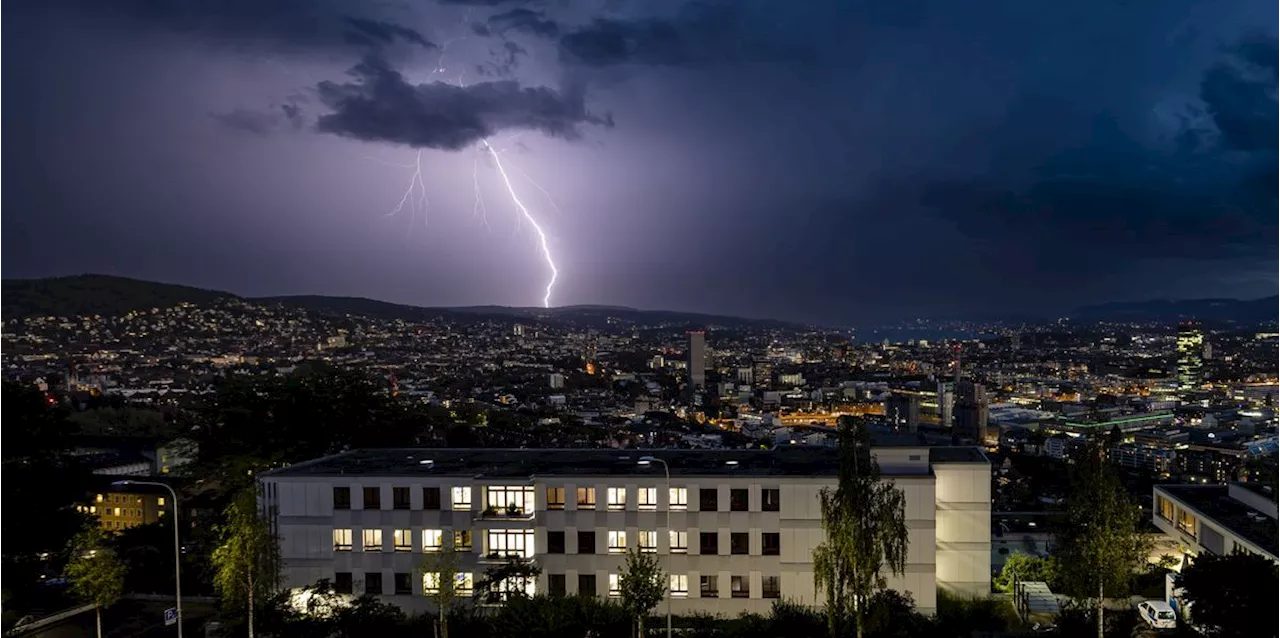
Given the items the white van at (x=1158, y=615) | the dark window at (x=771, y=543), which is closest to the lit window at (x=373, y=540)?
the dark window at (x=771, y=543)

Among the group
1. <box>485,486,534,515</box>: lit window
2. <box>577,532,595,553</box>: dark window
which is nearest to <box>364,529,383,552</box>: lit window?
<box>485,486,534,515</box>: lit window

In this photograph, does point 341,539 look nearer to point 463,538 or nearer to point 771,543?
point 463,538

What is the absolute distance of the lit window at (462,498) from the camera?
28.9 metres

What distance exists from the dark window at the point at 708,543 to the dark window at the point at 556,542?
495cm

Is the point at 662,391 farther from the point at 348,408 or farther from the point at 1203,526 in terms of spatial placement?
the point at 1203,526

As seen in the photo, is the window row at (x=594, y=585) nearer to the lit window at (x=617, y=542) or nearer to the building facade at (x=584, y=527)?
the building facade at (x=584, y=527)

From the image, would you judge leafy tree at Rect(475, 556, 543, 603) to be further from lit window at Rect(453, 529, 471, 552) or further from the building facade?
lit window at Rect(453, 529, 471, 552)

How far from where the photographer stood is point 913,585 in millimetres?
28375

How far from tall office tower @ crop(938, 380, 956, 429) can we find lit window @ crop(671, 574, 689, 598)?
5543 inches

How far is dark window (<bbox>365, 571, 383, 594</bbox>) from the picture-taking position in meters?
29.1

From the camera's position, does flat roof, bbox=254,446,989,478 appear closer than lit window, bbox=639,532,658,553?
No

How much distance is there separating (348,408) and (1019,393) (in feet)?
592

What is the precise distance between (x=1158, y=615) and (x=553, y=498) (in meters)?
21.0

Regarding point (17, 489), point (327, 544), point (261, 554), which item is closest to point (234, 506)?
point (261, 554)
